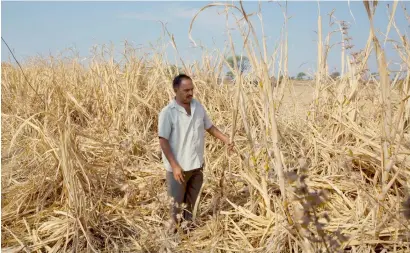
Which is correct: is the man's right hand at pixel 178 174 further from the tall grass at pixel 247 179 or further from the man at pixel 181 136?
the tall grass at pixel 247 179

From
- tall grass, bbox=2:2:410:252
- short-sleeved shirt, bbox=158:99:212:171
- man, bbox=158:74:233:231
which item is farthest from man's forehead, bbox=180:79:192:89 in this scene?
tall grass, bbox=2:2:410:252

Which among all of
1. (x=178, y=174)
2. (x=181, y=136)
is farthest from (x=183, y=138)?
(x=178, y=174)

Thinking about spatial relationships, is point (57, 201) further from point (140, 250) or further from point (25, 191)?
point (140, 250)

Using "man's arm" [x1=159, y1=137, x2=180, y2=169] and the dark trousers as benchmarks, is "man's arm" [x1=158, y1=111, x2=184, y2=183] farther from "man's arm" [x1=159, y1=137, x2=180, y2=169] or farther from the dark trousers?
the dark trousers

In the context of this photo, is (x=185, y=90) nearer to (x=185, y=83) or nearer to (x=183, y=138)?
(x=185, y=83)

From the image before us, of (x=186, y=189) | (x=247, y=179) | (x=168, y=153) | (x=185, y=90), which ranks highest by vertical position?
(x=185, y=90)

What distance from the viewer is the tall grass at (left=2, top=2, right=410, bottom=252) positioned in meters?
2.10

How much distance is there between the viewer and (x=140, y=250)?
2.42 m

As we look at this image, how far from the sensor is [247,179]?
258 cm

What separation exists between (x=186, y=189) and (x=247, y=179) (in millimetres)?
542

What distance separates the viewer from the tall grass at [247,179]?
2.10 meters

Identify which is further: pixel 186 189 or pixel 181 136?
pixel 186 189

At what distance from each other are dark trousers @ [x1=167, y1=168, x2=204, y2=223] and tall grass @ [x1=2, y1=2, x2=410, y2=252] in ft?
0.36

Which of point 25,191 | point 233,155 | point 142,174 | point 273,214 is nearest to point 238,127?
point 233,155
